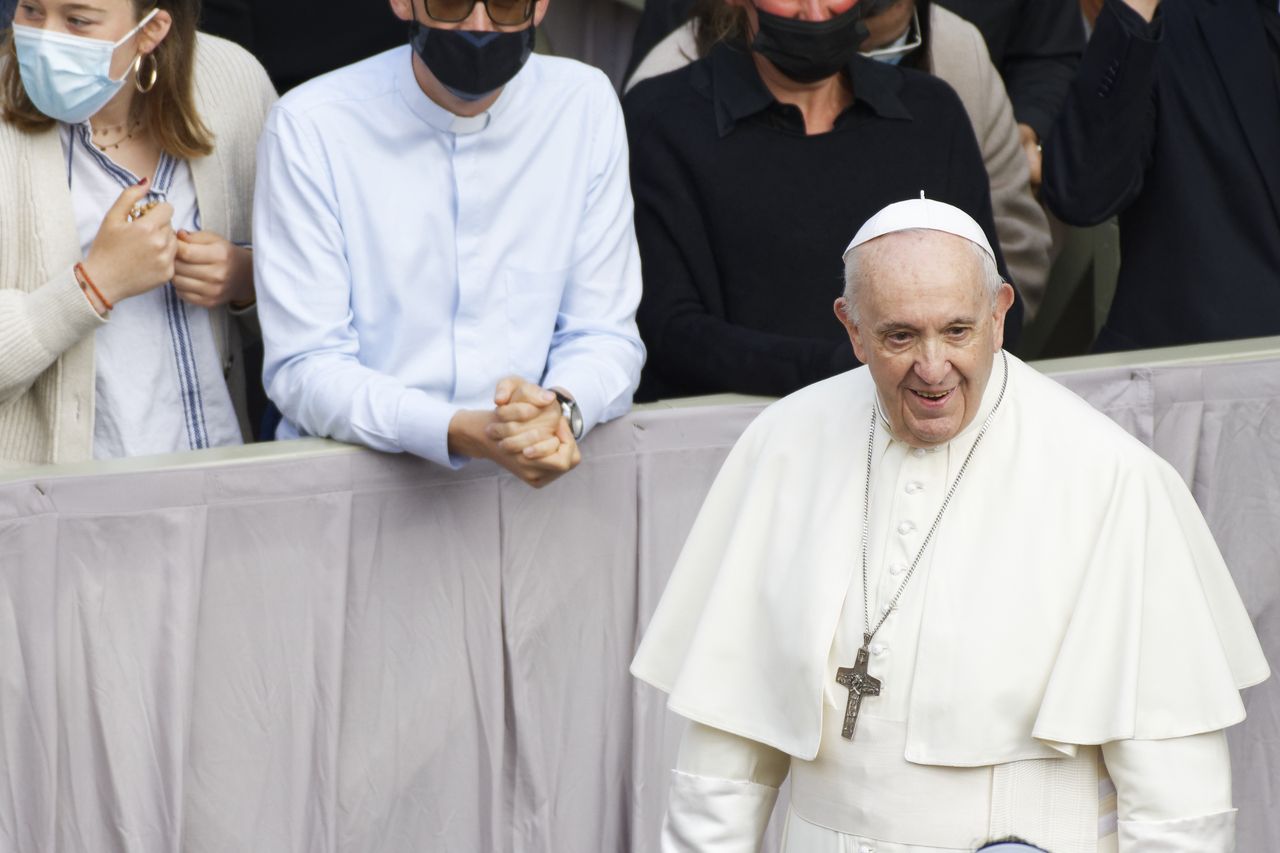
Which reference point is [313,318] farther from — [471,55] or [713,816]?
[713,816]

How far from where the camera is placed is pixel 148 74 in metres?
4.37

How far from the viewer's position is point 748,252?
4629mm

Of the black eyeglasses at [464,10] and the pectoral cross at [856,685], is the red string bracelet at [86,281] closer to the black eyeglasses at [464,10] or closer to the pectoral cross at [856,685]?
the black eyeglasses at [464,10]

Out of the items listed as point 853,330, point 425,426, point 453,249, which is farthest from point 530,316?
point 853,330

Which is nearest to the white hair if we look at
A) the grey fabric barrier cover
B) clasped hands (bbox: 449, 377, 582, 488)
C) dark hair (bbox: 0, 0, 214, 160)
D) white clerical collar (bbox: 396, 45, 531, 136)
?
clasped hands (bbox: 449, 377, 582, 488)

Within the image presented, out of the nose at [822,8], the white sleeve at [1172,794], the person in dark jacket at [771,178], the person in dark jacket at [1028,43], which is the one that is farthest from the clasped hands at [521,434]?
the person in dark jacket at [1028,43]

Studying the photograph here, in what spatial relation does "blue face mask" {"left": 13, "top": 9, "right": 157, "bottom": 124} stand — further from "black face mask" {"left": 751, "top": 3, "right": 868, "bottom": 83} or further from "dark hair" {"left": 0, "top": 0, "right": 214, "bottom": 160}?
"black face mask" {"left": 751, "top": 3, "right": 868, "bottom": 83}

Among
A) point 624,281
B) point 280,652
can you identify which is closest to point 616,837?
point 280,652

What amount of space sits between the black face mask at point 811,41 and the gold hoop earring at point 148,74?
1.38m

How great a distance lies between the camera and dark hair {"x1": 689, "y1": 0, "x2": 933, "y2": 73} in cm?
477

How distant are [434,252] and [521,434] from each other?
0.56 meters

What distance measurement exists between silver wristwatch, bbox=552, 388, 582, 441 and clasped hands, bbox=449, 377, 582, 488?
29mm

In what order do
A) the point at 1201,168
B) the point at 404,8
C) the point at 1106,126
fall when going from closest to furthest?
the point at 404,8 → the point at 1106,126 → the point at 1201,168

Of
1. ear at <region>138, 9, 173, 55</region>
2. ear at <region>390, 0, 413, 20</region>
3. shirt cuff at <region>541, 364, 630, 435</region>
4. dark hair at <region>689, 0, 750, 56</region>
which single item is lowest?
shirt cuff at <region>541, 364, 630, 435</region>
